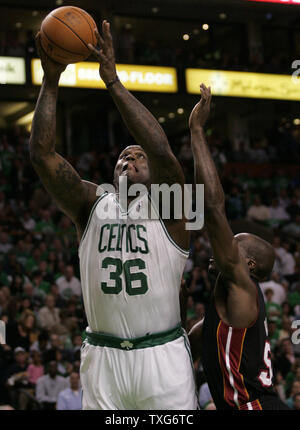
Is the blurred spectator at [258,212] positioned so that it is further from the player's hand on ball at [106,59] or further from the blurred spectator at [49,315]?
the player's hand on ball at [106,59]

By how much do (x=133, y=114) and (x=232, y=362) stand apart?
137 centimetres

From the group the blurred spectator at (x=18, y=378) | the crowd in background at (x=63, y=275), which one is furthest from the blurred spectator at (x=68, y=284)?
the blurred spectator at (x=18, y=378)

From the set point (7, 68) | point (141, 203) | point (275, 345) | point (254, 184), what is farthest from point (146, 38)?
point (141, 203)

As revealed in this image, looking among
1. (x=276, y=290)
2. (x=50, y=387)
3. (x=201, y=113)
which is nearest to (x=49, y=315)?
(x=50, y=387)

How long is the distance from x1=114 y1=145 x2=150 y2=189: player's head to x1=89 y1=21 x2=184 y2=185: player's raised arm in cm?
32

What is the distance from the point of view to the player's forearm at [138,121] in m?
3.69

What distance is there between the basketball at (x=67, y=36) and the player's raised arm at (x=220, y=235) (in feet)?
2.17

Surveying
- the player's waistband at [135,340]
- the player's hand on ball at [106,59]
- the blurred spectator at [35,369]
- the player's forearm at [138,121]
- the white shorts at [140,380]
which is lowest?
the blurred spectator at [35,369]

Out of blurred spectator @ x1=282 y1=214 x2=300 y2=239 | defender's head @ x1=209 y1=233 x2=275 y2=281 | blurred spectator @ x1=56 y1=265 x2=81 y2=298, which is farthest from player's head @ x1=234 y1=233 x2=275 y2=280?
blurred spectator @ x1=282 y1=214 x2=300 y2=239

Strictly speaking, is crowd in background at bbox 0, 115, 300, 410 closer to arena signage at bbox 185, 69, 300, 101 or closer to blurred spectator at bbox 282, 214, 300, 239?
blurred spectator at bbox 282, 214, 300, 239

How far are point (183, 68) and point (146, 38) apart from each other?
665 cm

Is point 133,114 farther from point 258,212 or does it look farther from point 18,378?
point 258,212

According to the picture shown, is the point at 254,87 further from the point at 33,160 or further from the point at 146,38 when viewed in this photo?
the point at 33,160

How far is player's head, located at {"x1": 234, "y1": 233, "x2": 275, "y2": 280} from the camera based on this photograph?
4059mm
